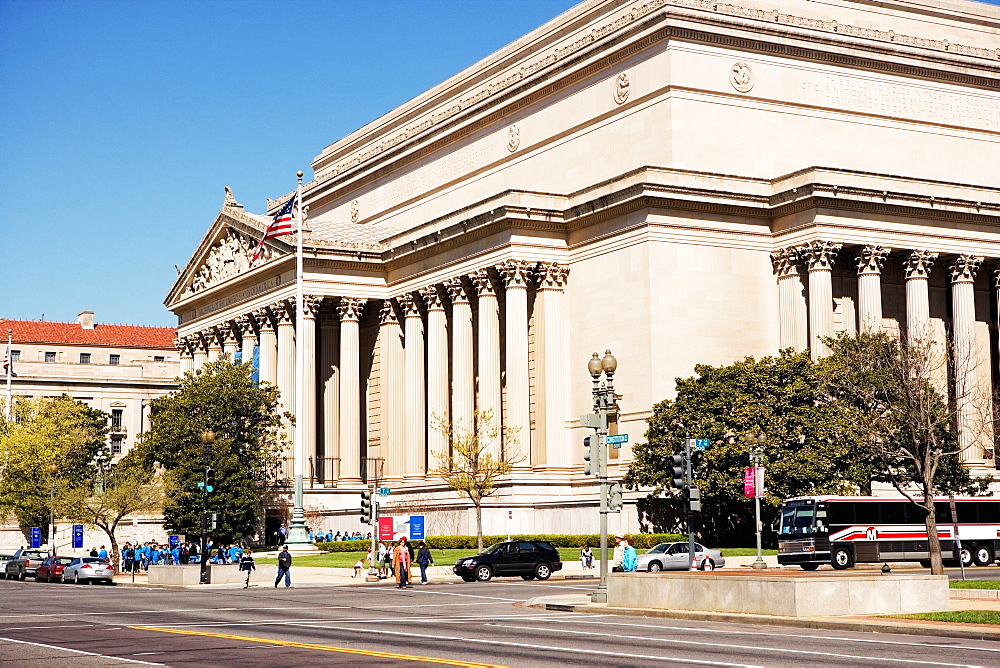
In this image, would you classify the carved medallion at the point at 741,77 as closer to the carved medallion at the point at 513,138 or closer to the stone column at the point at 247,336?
the carved medallion at the point at 513,138

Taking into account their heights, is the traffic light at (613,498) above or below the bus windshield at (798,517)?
above

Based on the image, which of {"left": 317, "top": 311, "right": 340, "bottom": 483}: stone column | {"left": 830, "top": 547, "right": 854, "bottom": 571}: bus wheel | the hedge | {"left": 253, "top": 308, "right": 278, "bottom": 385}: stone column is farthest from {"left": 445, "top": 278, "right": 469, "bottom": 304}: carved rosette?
{"left": 830, "top": 547, "right": 854, "bottom": 571}: bus wheel

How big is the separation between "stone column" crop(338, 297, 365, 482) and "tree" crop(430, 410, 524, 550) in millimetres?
10077

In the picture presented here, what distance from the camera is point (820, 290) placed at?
235 ft

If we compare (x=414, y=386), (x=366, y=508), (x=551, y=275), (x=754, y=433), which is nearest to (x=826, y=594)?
(x=754, y=433)

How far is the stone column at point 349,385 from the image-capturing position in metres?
89.2

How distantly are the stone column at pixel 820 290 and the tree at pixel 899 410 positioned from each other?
325 cm

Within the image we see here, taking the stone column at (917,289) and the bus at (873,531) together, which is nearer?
the bus at (873,531)

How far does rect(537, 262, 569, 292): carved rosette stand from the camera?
77.9 metres

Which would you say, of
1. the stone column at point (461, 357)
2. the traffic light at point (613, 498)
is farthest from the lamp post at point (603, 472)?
the stone column at point (461, 357)

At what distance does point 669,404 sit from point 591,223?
13.3 m

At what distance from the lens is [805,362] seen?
6556cm

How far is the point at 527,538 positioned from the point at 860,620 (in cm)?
4026

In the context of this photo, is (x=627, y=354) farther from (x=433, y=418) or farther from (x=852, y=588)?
(x=852, y=588)
